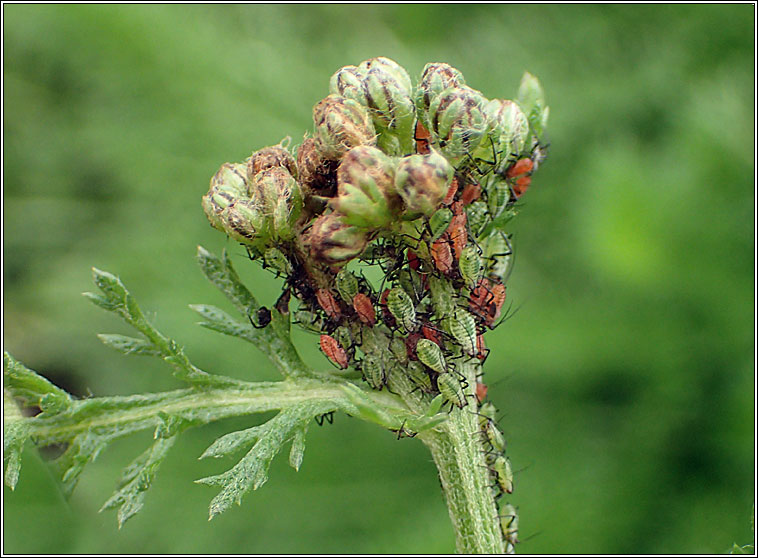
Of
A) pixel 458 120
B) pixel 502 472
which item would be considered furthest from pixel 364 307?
pixel 502 472

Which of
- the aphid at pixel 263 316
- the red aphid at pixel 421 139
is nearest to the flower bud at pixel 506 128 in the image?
the red aphid at pixel 421 139

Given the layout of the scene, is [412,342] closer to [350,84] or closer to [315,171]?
[315,171]

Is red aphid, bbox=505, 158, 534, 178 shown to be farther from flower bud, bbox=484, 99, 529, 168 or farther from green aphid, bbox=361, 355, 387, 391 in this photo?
green aphid, bbox=361, 355, 387, 391

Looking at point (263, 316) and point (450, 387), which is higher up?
point (263, 316)

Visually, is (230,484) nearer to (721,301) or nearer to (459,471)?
(459,471)

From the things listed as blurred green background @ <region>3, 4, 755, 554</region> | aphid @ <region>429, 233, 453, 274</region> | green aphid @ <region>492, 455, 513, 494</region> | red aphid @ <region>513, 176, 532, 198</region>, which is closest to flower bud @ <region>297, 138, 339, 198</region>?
aphid @ <region>429, 233, 453, 274</region>

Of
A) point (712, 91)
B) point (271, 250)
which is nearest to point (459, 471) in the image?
point (271, 250)

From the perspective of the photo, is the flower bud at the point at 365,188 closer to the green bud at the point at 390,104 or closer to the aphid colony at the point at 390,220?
the aphid colony at the point at 390,220
